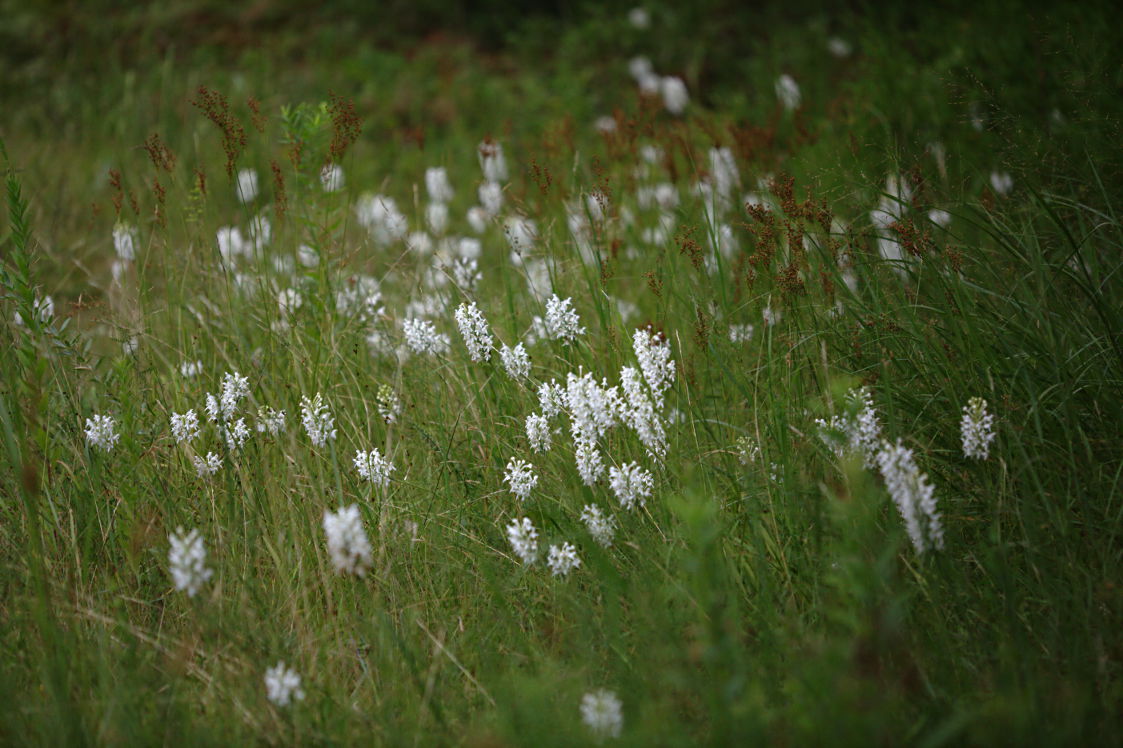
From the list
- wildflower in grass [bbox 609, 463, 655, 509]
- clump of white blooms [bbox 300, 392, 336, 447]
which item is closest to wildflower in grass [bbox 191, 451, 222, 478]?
clump of white blooms [bbox 300, 392, 336, 447]

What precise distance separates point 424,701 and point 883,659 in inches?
41.6

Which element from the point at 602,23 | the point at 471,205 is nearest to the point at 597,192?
the point at 471,205

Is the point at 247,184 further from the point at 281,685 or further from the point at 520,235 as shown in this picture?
the point at 281,685

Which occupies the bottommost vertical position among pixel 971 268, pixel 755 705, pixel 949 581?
pixel 755 705

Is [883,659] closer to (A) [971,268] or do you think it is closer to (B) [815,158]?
(A) [971,268]

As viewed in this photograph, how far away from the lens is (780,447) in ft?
7.99

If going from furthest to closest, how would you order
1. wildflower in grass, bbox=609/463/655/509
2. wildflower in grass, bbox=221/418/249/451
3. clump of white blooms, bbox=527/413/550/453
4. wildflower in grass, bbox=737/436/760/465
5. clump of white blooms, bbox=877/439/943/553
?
wildflower in grass, bbox=221/418/249/451 < clump of white blooms, bbox=527/413/550/453 < wildflower in grass, bbox=737/436/760/465 < wildflower in grass, bbox=609/463/655/509 < clump of white blooms, bbox=877/439/943/553

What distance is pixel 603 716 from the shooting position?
5.62 feet

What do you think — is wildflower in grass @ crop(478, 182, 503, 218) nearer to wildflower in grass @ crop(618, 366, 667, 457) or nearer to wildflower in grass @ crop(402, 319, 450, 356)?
wildflower in grass @ crop(402, 319, 450, 356)

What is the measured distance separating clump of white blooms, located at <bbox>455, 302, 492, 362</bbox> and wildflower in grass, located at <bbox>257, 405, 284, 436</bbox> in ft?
2.14

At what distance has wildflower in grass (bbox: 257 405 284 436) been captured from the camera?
107 inches

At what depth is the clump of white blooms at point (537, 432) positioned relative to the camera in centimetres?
260

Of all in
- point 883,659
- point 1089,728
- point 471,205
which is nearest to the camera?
point 1089,728

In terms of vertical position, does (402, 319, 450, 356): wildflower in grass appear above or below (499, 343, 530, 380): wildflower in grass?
above
